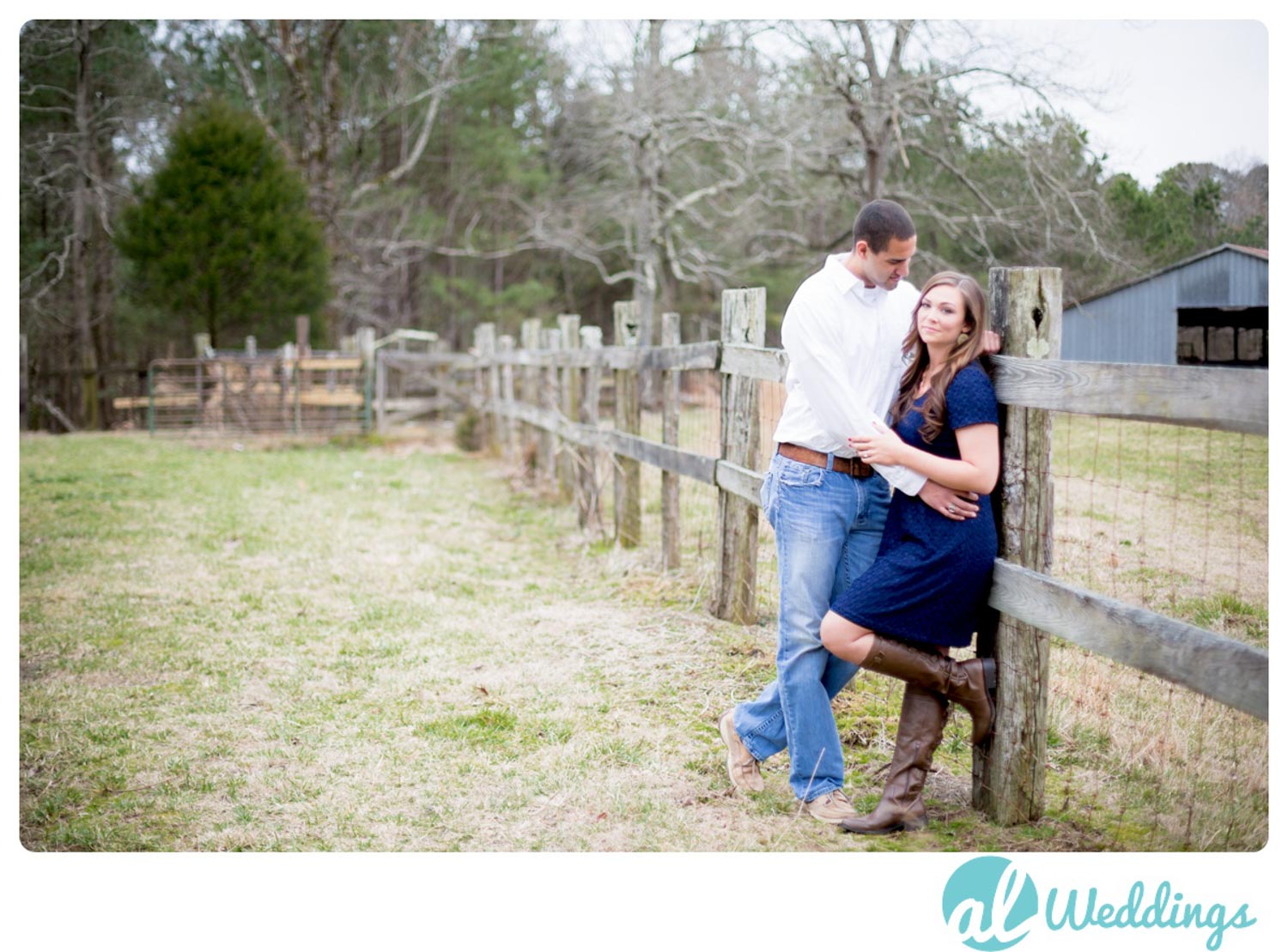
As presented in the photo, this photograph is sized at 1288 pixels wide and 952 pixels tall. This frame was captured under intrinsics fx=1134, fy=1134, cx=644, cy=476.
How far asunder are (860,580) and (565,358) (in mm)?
6089

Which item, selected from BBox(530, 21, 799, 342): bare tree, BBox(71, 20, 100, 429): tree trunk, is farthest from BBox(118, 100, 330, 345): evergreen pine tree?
BBox(530, 21, 799, 342): bare tree

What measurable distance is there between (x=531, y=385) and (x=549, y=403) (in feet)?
3.22

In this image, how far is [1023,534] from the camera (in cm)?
308

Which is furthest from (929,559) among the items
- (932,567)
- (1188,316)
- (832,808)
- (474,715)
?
(474,715)

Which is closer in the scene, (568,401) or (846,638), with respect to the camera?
(846,638)

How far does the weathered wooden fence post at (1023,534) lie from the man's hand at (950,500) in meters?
0.15

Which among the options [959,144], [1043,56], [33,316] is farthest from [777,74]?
[33,316]

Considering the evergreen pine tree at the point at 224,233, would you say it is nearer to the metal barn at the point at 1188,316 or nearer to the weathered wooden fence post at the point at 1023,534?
the metal barn at the point at 1188,316

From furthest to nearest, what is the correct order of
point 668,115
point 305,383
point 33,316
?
point 305,383
point 668,115
point 33,316

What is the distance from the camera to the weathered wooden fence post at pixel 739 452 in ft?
16.9

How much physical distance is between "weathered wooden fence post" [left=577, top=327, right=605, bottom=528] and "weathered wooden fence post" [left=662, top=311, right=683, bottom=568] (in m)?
1.47

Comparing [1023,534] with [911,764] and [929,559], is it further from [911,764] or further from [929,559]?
[911,764]

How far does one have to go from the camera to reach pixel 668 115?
13703 millimetres
